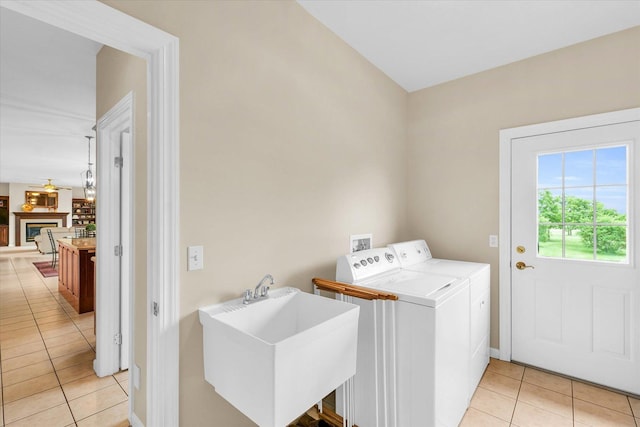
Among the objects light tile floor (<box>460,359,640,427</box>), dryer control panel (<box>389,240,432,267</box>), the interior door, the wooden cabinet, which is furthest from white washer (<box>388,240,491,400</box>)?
the wooden cabinet

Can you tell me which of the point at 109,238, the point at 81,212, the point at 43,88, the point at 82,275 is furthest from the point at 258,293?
the point at 81,212

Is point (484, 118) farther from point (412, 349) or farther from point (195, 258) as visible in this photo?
point (195, 258)

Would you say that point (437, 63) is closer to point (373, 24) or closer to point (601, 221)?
point (373, 24)

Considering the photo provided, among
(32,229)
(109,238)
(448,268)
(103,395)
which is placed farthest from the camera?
(32,229)

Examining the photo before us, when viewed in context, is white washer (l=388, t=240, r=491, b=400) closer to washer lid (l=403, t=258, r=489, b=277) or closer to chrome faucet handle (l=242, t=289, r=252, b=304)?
washer lid (l=403, t=258, r=489, b=277)

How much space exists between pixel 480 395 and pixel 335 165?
1.97m

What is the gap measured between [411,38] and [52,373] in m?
3.88

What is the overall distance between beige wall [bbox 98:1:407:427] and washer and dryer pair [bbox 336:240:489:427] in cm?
46

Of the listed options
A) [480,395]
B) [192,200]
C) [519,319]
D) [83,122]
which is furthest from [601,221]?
[83,122]

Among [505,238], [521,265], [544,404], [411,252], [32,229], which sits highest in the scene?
[505,238]

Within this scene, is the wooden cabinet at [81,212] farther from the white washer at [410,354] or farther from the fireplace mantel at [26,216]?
the white washer at [410,354]

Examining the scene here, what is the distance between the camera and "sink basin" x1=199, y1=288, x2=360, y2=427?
1.07 meters

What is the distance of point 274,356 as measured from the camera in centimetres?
104

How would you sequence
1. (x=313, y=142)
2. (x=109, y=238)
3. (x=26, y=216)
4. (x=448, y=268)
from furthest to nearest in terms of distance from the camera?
(x=26, y=216) < (x=448, y=268) < (x=109, y=238) < (x=313, y=142)
